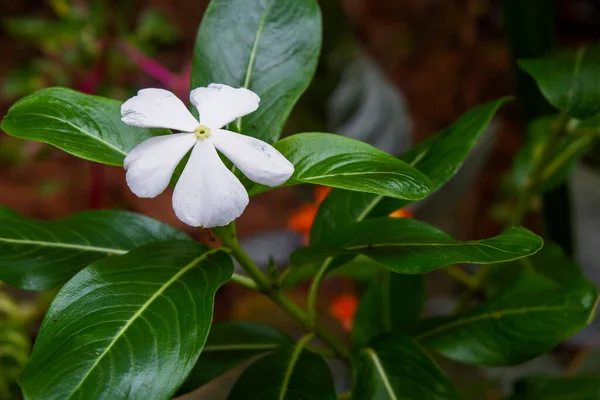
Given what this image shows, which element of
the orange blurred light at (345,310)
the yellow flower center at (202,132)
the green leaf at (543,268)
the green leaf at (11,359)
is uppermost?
the yellow flower center at (202,132)

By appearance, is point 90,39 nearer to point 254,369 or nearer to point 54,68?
point 54,68

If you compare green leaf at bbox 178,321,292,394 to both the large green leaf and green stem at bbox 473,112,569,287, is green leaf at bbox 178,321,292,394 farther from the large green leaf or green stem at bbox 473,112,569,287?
green stem at bbox 473,112,569,287

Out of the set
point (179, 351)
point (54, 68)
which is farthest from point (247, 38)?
point (54, 68)

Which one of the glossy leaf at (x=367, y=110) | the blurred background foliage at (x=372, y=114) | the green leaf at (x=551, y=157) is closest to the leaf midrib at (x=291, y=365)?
the blurred background foliage at (x=372, y=114)

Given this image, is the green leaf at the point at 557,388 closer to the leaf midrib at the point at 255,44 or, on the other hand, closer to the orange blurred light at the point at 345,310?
the orange blurred light at the point at 345,310

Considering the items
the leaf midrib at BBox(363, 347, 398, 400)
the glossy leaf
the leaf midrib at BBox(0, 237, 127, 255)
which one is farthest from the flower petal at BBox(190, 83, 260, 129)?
the glossy leaf
